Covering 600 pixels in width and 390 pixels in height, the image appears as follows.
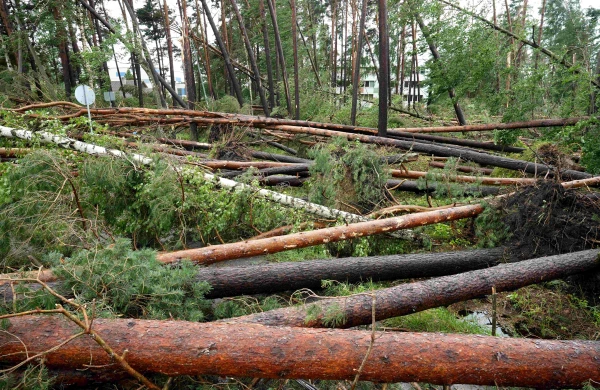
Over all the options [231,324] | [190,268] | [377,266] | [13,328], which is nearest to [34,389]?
[13,328]

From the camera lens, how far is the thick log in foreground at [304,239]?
3.82m

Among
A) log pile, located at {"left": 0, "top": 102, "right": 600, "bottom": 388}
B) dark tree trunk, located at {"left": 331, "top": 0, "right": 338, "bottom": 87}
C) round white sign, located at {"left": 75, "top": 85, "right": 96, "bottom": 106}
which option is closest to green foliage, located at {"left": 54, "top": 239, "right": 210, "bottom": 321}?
log pile, located at {"left": 0, "top": 102, "right": 600, "bottom": 388}

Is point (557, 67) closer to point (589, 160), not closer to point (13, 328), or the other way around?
point (589, 160)

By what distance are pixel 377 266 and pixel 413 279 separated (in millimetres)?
725

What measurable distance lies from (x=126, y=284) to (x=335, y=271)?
6.46ft

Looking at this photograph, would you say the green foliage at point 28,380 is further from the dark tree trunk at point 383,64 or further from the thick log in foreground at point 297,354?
the dark tree trunk at point 383,64

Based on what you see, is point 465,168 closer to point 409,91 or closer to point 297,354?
point 297,354

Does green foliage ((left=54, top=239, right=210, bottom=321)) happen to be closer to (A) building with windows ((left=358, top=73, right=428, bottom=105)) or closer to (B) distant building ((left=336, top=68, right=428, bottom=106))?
(B) distant building ((left=336, top=68, right=428, bottom=106))

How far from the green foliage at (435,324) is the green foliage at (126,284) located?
187 cm

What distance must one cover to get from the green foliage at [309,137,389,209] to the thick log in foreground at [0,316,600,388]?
3359 mm

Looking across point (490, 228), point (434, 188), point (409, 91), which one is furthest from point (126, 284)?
point (409, 91)

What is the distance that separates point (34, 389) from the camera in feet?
6.49

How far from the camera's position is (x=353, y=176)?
5633mm

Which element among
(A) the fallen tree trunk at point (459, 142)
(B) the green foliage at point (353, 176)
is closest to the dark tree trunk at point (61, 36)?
(A) the fallen tree trunk at point (459, 142)
